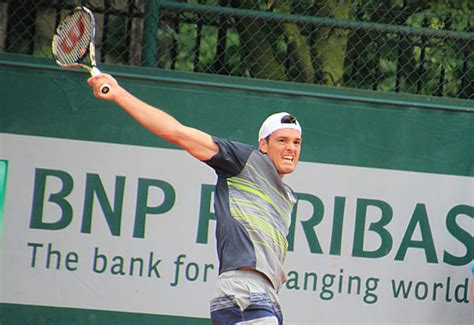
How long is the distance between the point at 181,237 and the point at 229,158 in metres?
1.63

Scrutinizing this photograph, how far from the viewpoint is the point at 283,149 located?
469 cm

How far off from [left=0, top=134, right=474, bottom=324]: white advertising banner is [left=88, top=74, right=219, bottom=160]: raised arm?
1681mm

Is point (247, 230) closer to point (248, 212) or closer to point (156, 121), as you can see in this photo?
point (248, 212)

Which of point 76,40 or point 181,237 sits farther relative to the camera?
point 181,237

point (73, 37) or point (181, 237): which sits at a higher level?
point (73, 37)

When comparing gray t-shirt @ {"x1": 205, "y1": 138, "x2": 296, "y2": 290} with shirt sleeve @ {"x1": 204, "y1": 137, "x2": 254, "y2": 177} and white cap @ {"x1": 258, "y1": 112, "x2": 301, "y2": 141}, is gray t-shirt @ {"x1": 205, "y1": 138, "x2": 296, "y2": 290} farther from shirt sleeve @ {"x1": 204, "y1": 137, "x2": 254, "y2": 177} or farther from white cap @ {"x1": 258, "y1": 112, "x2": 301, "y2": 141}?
white cap @ {"x1": 258, "y1": 112, "x2": 301, "y2": 141}

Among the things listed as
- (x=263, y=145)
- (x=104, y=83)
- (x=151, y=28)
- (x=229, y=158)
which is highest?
(x=151, y=28)

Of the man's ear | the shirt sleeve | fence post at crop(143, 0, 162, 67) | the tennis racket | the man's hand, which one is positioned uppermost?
fence post at crop(143, 0, 162, 67)

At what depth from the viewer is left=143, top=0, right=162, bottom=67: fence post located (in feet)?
20.2

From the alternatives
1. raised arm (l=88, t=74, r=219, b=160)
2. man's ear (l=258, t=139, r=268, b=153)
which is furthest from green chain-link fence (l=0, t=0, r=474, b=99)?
raised arm (l=88, t=74, r=219, b=160)

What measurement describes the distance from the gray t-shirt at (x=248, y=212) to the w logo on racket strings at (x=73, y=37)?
2.86 ft

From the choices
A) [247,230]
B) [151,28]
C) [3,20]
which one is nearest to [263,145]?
[247,230]

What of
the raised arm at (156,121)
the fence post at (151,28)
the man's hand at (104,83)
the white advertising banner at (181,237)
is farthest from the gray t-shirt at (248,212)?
the fence post at (151,28)

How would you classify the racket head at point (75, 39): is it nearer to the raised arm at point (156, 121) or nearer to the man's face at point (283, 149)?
the raised arm at point (156, 121)
